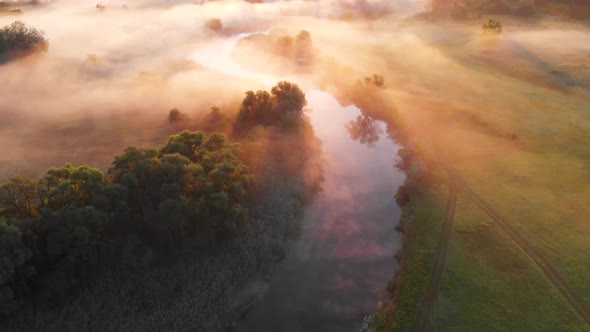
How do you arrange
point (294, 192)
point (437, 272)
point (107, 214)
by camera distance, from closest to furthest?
point (107, 214), point (437, 272), point (294, 192)

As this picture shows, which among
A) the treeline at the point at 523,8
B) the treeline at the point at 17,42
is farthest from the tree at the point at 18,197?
the treeline at the point at 523,8

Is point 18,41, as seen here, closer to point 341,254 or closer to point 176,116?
point 176,116

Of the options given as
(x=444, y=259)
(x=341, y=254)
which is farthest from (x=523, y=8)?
(x=341, y=254)

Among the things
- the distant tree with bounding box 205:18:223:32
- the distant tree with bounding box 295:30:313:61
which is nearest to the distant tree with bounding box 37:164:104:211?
the distant tree with bounding box 295:30:313:61

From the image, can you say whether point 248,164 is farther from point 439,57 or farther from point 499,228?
point 439,57

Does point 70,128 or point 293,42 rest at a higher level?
point 293,42

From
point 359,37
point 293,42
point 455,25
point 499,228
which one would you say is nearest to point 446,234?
point 499,228

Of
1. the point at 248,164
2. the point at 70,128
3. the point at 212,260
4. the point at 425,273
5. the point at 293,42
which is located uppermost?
the point at 293,42

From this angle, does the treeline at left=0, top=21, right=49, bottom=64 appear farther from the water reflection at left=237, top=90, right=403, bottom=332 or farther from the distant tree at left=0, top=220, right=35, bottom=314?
the water reflection at left=237, top=90, right=403, bottom=332

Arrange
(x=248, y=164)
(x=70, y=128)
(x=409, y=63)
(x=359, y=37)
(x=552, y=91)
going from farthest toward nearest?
(x=359, y=37), (x=409, y=63), (x=552, y=91), (x=70, y=128), (x=248, y=164)
